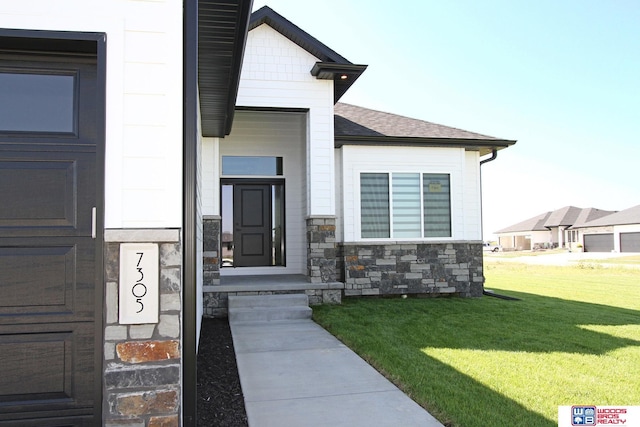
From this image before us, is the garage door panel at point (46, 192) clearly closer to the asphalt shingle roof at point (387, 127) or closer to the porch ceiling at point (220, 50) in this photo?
the porch ceiling at point (220, 50)

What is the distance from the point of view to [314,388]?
12.4 ft

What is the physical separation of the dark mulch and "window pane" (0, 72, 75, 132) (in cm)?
219

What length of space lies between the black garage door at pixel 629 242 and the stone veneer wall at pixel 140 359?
37.5 m

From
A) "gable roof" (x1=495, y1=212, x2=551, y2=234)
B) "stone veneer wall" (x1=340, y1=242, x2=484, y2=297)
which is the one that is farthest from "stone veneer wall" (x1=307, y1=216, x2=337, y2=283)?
"gable roof" (x1=495, y1=212, x2=551, y2=234)

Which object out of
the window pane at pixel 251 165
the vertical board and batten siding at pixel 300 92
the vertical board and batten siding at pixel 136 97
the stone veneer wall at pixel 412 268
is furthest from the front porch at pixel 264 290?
the vertical board and batten siding at pixel 136 97

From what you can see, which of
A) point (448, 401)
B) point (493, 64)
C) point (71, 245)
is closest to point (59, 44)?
point (71, 245)

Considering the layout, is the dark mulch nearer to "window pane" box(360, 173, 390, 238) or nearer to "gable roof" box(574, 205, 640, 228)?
"window pane" box(360, 173, 390, 238)

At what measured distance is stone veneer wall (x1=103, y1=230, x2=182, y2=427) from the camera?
2.51 m

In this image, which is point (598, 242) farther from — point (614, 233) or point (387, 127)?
point (387, 127)

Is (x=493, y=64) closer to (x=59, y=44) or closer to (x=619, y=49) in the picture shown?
(x=619, y=49)

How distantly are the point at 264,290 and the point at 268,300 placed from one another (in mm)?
241

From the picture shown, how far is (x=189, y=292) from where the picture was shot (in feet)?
8.87
